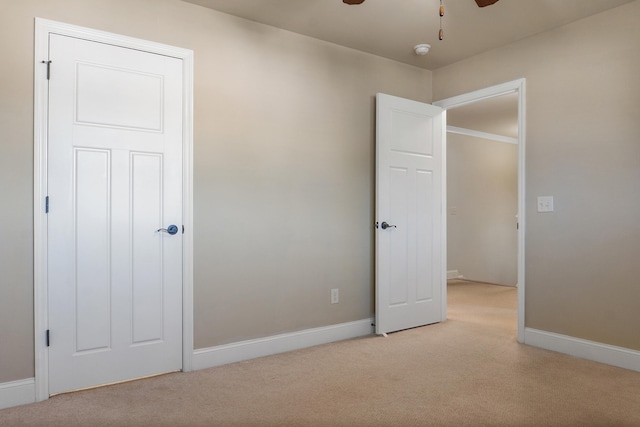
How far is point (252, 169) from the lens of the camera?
313 centimetres

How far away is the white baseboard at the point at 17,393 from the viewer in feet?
7.53

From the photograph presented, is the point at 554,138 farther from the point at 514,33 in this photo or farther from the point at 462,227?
the point at 462,227

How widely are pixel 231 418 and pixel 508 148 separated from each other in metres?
7.15

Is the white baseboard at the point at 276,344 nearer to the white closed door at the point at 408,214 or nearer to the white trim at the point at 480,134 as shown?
the white closed door at the point at 408,214

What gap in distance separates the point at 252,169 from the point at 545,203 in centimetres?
228

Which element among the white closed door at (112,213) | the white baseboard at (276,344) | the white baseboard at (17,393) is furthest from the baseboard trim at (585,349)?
the white baseboard at (17,393)

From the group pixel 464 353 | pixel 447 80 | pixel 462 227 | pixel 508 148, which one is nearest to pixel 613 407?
pixel 464 353

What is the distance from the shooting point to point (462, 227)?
7.04 m

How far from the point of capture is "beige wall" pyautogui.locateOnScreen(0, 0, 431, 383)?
2.35m

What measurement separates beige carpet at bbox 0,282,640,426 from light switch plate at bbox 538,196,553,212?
1.09 m

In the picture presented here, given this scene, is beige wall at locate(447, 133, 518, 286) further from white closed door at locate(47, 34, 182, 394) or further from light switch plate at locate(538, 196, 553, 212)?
white closed door at locate(47, 34, 182, 394)

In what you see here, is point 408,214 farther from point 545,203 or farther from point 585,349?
point 585,349

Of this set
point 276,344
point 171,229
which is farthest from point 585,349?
point 171,229

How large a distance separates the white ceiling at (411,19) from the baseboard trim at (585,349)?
92.8 inches
